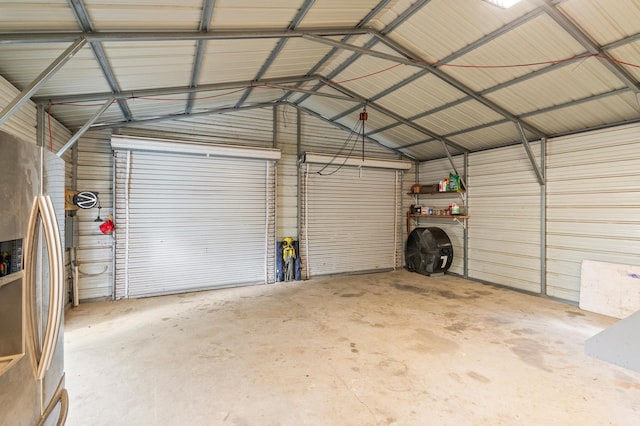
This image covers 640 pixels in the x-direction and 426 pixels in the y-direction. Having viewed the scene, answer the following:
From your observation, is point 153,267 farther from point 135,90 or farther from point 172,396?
point 172,396

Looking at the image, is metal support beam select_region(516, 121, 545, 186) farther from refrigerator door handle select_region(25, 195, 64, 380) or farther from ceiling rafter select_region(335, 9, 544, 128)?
refrigerator door handle select_region(25, 195, 64, 380)

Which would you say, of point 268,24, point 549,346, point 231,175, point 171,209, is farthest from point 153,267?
point 549,346

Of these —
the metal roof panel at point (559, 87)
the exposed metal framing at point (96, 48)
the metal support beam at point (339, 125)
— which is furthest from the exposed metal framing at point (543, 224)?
the exposed metal framing at point (96, 48)

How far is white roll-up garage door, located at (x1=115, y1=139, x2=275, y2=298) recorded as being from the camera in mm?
5438

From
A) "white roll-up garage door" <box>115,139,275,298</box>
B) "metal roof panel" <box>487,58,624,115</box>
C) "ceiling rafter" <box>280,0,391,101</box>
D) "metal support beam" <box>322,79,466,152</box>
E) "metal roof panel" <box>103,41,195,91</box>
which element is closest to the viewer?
"metal roof panel" <box>103,41,195,91</box>

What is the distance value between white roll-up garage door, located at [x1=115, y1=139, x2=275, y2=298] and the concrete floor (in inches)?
27.6

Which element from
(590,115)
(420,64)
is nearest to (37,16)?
(420,64)

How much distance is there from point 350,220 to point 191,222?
3596 millimetres

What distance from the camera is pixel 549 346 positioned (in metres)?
3.56

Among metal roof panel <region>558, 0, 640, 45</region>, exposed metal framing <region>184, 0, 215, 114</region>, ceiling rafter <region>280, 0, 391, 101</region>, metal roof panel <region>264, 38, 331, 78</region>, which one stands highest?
ceiling rafter <region>280, 0, 391, 101</region>

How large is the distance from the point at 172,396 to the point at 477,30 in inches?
193

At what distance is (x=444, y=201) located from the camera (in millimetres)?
7621

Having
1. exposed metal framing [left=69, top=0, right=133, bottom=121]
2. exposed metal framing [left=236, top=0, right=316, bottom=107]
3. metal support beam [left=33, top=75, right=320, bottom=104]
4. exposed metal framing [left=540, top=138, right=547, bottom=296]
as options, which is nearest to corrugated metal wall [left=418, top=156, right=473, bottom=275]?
exposed metal framing [left=540, top=138, right=547, bottom=296]

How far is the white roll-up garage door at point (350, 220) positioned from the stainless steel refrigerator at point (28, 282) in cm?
555
